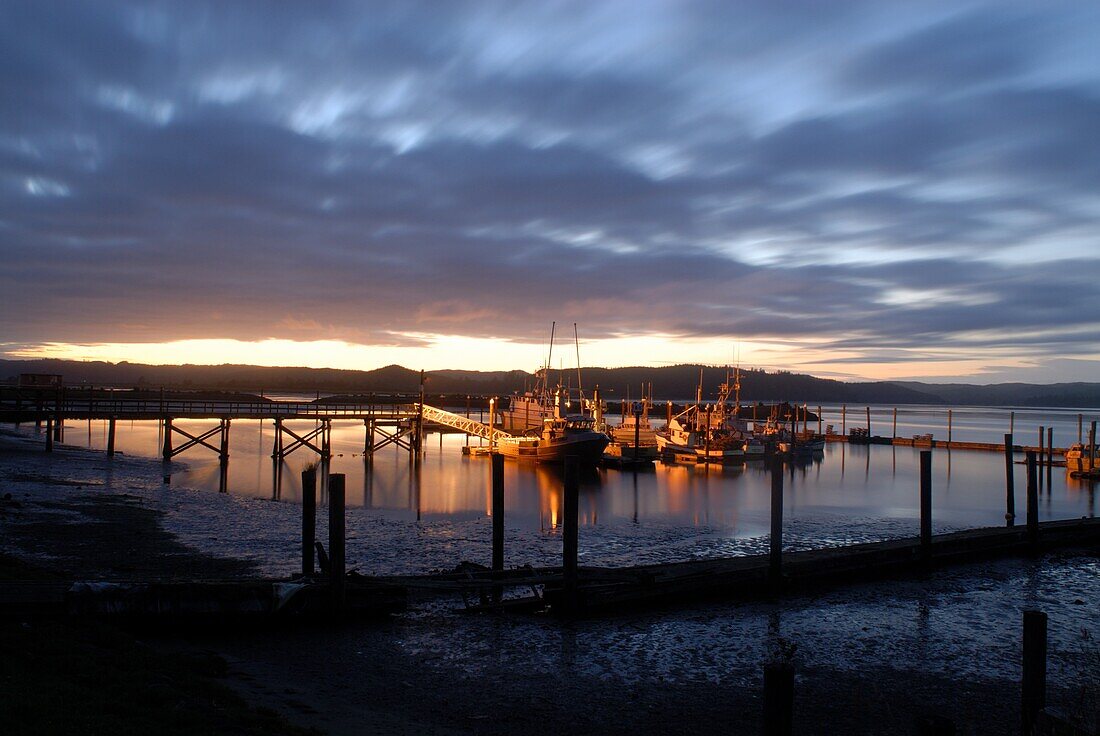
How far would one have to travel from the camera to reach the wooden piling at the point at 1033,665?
870cm

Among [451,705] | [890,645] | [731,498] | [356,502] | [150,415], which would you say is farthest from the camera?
[150,415]

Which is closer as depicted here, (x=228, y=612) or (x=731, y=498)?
(x=228, y=612)

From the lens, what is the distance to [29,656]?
8.64 m

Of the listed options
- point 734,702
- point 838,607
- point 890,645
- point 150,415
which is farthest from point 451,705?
point 150,415

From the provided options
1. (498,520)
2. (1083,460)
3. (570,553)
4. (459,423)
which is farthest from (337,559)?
(1083,460)

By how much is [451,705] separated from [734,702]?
13.2ft

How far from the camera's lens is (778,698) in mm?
6430

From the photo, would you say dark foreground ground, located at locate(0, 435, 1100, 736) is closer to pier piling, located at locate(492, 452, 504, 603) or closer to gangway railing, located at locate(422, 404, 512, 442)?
pier piling, located at locate(492, 452, 504, 603)

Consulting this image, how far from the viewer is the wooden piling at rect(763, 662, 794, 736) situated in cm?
638

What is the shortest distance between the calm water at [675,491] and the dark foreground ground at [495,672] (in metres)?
10.9

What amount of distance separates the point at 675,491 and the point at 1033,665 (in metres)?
34.0

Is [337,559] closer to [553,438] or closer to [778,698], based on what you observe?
[778,698]

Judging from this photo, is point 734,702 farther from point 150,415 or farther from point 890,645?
point 150,415

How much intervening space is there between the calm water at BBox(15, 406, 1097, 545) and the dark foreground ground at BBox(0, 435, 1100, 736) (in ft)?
35.7
